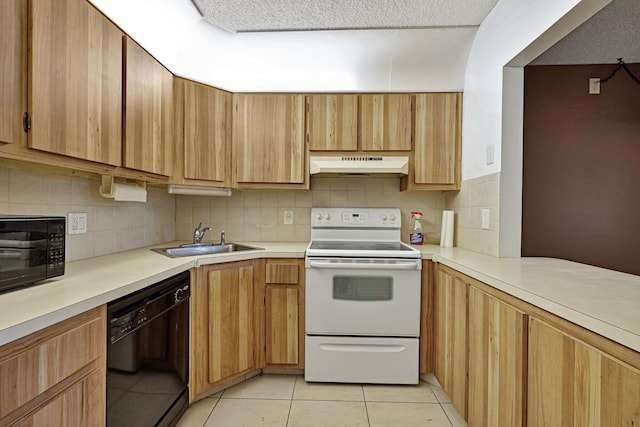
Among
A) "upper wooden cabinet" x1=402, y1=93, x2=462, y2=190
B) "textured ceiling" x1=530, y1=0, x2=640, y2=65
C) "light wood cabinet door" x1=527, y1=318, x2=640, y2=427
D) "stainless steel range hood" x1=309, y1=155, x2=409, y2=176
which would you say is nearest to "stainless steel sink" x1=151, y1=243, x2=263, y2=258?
"stainless steel range hood" x1=309, y1=155, x2=409, y2=176

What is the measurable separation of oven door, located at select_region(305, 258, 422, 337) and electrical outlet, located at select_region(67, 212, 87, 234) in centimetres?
130

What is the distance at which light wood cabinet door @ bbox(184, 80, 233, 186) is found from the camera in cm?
220

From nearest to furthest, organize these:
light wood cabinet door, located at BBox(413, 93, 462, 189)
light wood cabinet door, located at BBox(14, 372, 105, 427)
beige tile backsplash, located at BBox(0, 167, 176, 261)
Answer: light wood cabinet door, located at BBox(14, 372, 105, 427), beige tile backsplash, located at BBox(0, 167, 176, 261), light wood cabinet door, located at BBox(413, 93, 462, 189)

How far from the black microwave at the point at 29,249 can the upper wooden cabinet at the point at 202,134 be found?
1025 mm

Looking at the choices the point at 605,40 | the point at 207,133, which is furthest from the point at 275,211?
the point at 605,40

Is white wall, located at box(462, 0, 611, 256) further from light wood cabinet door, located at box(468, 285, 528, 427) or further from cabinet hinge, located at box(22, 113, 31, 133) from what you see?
cabinet hinge, located at box(22, 113, 31, 133)

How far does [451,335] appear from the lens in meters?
A: 1.82

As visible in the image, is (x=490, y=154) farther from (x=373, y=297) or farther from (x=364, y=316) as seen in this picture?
(x=364, y=316)

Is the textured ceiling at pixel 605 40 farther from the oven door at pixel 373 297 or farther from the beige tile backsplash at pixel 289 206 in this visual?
the oven door at pixel 373 297

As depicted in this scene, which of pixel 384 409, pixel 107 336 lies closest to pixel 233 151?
pixel 107 336

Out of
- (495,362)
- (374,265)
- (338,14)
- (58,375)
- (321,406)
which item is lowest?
(321,406)

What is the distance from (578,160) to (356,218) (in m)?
1.65

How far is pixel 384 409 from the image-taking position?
1.88 m

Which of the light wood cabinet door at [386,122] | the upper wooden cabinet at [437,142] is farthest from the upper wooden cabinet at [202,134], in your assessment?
the upper wooden cabinet at [437,142]
